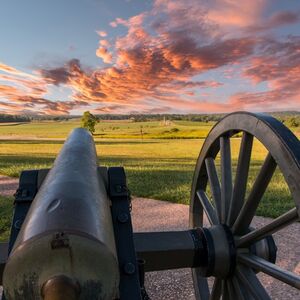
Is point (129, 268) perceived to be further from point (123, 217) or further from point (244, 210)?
point (244, 210)

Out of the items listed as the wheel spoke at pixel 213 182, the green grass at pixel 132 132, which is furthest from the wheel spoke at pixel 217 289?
the green grass at pixel 132 132

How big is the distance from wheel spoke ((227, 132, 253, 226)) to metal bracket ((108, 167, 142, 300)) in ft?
2.83

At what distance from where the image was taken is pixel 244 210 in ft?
9.20

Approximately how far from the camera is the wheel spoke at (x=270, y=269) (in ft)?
7.57

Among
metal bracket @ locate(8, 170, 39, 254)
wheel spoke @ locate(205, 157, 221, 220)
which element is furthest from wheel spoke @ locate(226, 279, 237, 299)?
metal bracket @ locate(8, 170, 39, 254)

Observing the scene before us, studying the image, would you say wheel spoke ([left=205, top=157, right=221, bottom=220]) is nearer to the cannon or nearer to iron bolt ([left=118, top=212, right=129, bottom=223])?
the cannon

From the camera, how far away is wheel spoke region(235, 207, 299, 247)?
7.74 ft

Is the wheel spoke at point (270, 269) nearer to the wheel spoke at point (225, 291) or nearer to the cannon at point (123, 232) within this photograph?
the cannon at point (123, 232)

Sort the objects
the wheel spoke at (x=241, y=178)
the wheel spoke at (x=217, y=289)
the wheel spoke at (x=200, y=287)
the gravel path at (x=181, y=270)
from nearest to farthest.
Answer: the wheel spoke at (x=241, y=178) < the wheel spoke at (x=217, y=289) < the wheel spoke at (x=200, y=287) < the gravel path at (x=181, y=270)

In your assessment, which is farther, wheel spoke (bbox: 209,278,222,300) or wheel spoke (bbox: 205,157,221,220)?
wheel spoke (bbox: 205,157,221,220)

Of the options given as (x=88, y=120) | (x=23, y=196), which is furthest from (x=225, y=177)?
(x=88, y=120)

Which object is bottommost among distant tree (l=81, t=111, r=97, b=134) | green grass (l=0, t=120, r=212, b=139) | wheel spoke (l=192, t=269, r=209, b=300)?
green grass (l=0, t=120, r=212, b=139)

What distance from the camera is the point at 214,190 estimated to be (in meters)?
3.52

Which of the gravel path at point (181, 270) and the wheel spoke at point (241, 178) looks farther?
the gravel path at point (181, 270)
